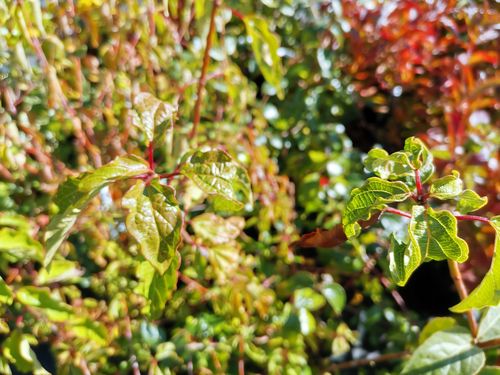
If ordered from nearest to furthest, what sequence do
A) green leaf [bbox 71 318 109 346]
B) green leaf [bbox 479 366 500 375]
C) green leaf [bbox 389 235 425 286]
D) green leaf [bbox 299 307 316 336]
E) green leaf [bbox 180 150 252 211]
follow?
1. green leaf [bbox 389 235 425 286]
2. green leaf [bbox 180 150 252 211]
3. green leaf [bbox 479 366 500 375]
4. green leaf [bbox 71 318 109 346]
5. green leaf [bbox 299 307 316 336]

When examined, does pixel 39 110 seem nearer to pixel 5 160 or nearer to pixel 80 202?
pixel 5 160

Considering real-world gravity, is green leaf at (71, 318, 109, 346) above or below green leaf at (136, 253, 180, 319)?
below

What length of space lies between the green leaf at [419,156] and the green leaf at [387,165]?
10 mm

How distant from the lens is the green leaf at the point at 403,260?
0.59m

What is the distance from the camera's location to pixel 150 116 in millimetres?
758

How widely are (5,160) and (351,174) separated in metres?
0.87

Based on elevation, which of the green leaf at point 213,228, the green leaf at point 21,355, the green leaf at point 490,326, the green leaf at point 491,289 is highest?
the green leaf at point 491,289

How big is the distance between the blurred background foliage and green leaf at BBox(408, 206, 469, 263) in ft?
1.44

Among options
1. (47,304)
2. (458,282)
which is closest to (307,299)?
(458,282)

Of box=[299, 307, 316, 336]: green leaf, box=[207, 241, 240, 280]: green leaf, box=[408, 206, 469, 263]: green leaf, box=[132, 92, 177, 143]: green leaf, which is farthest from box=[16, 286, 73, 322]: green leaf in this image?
box=[408, 206, 469, 263]: green leaf

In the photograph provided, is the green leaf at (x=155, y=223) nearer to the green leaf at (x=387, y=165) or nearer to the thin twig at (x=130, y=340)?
the green leaf at (x=387, y=165)

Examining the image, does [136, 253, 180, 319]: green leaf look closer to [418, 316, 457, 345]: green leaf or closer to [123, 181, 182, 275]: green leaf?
[123, 181, 182, 275]: green leaf

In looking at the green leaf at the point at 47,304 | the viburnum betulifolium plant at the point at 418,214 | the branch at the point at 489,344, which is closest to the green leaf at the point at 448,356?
the branch at the point at 489,344

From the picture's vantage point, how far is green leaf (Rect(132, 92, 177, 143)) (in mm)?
750
